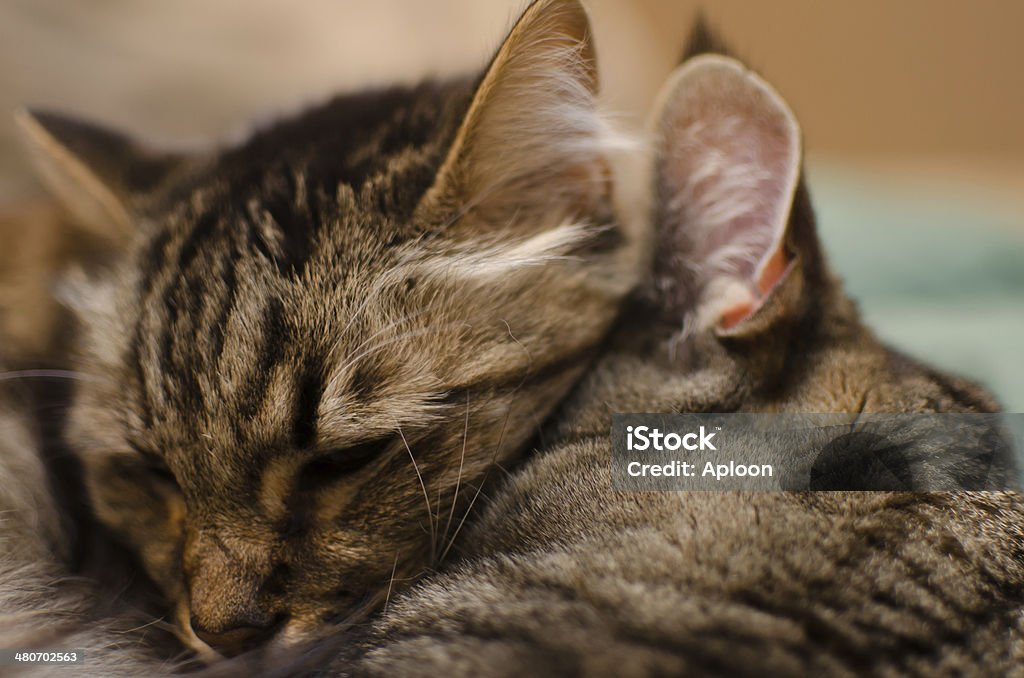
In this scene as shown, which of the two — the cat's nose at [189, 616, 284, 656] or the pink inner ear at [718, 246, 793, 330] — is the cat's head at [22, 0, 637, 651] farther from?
the pink inner ear at [718, 246, 793, 330]

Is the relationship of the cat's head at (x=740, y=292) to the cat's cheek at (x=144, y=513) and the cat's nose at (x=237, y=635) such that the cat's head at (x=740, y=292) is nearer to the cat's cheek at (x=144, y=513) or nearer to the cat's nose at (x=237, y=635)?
the cat's nose at (x=237, y=635)

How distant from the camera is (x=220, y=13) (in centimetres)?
201

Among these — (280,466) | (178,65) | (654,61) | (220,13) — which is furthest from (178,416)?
(654,61)

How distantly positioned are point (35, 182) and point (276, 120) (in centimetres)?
49

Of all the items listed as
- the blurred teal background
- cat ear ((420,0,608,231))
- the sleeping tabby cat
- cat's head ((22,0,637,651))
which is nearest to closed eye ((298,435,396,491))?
cat's head ((22,0,637,651))

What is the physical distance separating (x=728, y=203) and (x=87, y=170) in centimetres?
84

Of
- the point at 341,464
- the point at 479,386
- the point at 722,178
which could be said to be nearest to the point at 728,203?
the point at 722,178

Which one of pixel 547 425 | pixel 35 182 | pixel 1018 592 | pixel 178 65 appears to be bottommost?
pixel 1018 592

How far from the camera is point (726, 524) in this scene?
677 mm

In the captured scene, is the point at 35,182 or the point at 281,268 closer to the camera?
the point at 281,268

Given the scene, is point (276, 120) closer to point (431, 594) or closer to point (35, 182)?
point (35, 182)

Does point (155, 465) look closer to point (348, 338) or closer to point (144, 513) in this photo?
point (144, 513)

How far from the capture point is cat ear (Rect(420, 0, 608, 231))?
811 mm

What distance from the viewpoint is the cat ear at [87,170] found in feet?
3.40
